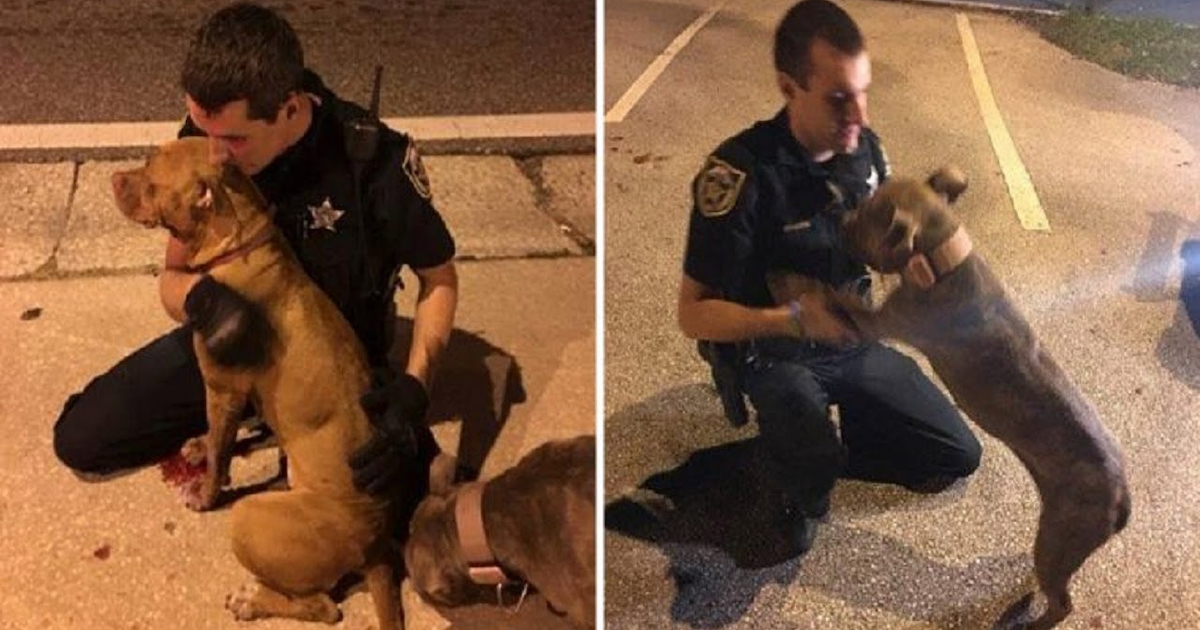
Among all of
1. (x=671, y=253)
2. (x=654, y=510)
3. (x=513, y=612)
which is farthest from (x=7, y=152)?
(x=671, y=253)

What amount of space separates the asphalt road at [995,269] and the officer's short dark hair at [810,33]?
2 centimetres

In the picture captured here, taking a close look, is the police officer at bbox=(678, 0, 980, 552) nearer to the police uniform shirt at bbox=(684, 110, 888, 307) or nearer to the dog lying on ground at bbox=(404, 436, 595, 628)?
the police uniform shirt at bbox=(684, 110, 888, 307)

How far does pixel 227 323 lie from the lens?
3.28 ft

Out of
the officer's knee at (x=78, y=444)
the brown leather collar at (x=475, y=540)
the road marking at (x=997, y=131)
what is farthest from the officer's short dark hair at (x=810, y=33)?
the officer's knee at (x=78, y=444)

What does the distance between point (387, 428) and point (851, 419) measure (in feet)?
1.30

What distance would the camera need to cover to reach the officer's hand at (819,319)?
0.80 meters

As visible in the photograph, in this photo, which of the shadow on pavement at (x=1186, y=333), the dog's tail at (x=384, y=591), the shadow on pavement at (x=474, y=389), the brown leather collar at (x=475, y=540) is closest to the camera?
the shadow on pavement at (x=1186, y=333)

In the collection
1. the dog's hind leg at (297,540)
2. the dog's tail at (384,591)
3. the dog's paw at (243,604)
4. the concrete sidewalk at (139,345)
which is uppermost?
the dog's hind leg at (297,540)

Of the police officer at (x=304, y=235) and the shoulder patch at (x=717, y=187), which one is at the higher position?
the shoulder patch at (x=717, y=187)

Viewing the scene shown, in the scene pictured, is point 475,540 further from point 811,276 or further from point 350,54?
point 350,54

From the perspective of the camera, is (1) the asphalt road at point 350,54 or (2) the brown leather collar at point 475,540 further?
(1) the asphalt road at point 350,54

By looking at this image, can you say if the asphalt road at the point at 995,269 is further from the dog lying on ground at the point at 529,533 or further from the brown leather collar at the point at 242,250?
the brown leather collar at the point at 242,250

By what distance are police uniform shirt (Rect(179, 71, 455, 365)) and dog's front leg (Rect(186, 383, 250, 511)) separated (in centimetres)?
12

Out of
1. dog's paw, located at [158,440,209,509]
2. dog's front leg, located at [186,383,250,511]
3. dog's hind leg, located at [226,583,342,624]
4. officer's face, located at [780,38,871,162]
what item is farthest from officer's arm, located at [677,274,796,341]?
dog's paw, located at [158,440,209,509]
